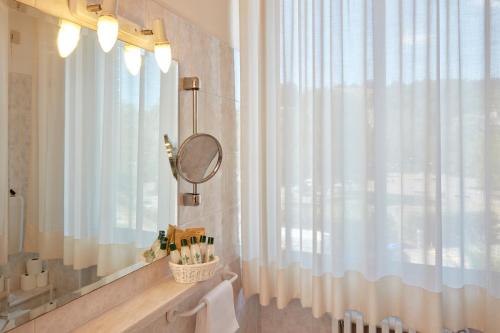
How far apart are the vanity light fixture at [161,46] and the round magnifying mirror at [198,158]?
0.30 metres

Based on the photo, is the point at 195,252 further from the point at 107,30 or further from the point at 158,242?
the point at 107,30

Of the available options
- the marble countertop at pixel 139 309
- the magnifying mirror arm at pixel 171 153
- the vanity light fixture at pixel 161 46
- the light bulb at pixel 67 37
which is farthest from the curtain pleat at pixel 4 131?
the magnifying mirror arm at pixel 171 153

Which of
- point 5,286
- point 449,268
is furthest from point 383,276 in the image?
point 5,286

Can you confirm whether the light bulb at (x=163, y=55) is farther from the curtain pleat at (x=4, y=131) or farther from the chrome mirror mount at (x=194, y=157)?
the curtain pleat at (x=4, y=131)

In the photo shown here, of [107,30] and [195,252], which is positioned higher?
[107,30]

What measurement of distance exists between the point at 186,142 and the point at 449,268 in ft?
4.16

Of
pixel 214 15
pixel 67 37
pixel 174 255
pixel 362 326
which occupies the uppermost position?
pixel 214 15

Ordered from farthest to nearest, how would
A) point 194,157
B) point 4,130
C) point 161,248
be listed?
point 194,157, point 161,248, point 4,130

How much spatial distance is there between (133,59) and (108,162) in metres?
0.36

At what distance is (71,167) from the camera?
890mm

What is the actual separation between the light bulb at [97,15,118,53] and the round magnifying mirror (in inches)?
18.3

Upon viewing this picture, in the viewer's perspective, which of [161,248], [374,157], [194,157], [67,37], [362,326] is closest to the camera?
[67,37]

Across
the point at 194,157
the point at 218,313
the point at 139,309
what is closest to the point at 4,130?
the point at 139,309

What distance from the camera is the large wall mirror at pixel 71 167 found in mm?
759
